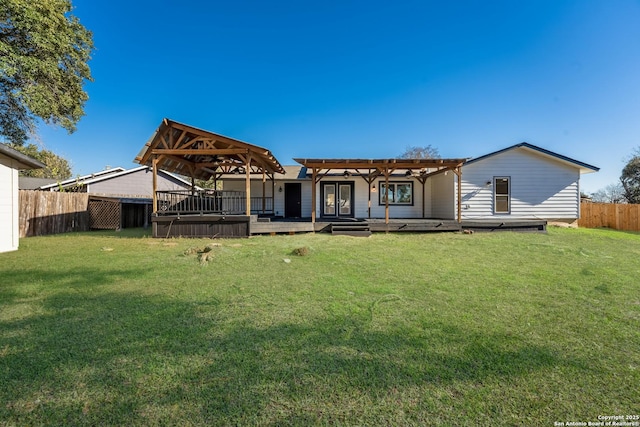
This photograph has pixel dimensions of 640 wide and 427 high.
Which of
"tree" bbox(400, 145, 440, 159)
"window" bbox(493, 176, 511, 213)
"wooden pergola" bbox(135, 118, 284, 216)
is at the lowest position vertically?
"window" bbox(493, 176, 511, 213)

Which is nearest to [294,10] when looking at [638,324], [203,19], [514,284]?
[203,19]

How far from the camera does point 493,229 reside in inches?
428

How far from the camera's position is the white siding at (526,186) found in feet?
39.9

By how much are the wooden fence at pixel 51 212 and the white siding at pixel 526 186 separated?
17.5 m

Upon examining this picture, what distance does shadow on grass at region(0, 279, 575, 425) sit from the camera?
5.48 feet

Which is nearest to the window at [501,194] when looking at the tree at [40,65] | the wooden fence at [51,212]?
the tree at [40,65]

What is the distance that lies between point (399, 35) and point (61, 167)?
1692 inches

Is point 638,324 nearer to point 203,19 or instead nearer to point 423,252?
point 423,252

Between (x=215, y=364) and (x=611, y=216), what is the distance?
2017 centimetres

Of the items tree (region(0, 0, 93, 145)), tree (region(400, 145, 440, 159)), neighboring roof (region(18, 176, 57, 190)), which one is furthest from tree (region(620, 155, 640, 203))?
neighboring roof (region(18, 176, 57, 190))

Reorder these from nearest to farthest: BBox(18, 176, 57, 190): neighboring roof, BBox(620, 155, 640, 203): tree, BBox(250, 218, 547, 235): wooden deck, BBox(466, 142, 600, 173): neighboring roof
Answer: BBox(250, 218, 547, 235): wooden deck, BBox(466, 142, 600, 173): neighboring roof, BBox(18, 176, 57, 190): neighboring roof, BBox(620, 155, 640, 203): tree

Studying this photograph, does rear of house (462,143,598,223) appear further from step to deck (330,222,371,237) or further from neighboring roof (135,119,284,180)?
neighboring roof (135,119,284,180)

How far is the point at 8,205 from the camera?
7238 millimetres

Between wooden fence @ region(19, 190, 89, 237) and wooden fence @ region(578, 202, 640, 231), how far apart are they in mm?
25100
